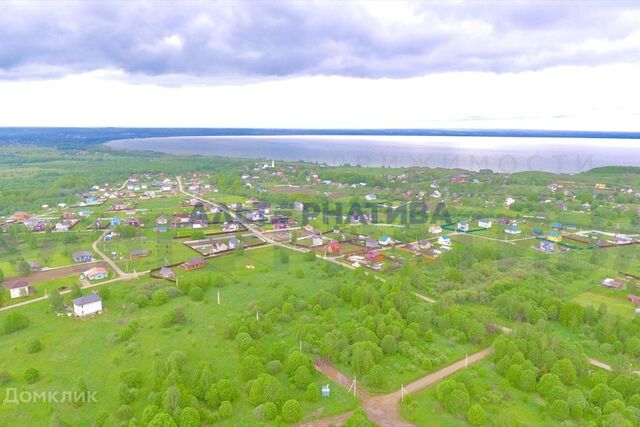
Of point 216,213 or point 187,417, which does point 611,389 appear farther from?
point 216,213

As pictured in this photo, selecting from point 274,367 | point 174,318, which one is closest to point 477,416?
point 274,367

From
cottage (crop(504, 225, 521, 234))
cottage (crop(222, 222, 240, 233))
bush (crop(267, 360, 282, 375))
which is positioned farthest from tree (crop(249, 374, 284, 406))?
cottage (crop(504, 225, 521, 234))

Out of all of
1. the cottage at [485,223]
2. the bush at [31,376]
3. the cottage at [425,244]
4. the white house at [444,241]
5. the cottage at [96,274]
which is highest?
the cottage at [485,223]

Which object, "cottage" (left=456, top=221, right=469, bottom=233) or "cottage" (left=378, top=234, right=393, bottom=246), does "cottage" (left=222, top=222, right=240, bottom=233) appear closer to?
"cottage" (left=378, top=234, right=393, bottom=246)

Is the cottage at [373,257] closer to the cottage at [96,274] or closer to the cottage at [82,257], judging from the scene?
the cottage at [96,274]

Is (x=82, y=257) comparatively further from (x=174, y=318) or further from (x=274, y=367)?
(x=274, y=367)

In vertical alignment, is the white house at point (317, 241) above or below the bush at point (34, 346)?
above

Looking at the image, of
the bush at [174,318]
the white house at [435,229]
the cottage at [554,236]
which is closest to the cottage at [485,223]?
the white house at [435,229]

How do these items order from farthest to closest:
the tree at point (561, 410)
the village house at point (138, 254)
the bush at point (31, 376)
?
the village house at point (138, 254)
the bush at point (31, 376)
the tree at point (561, 410)
